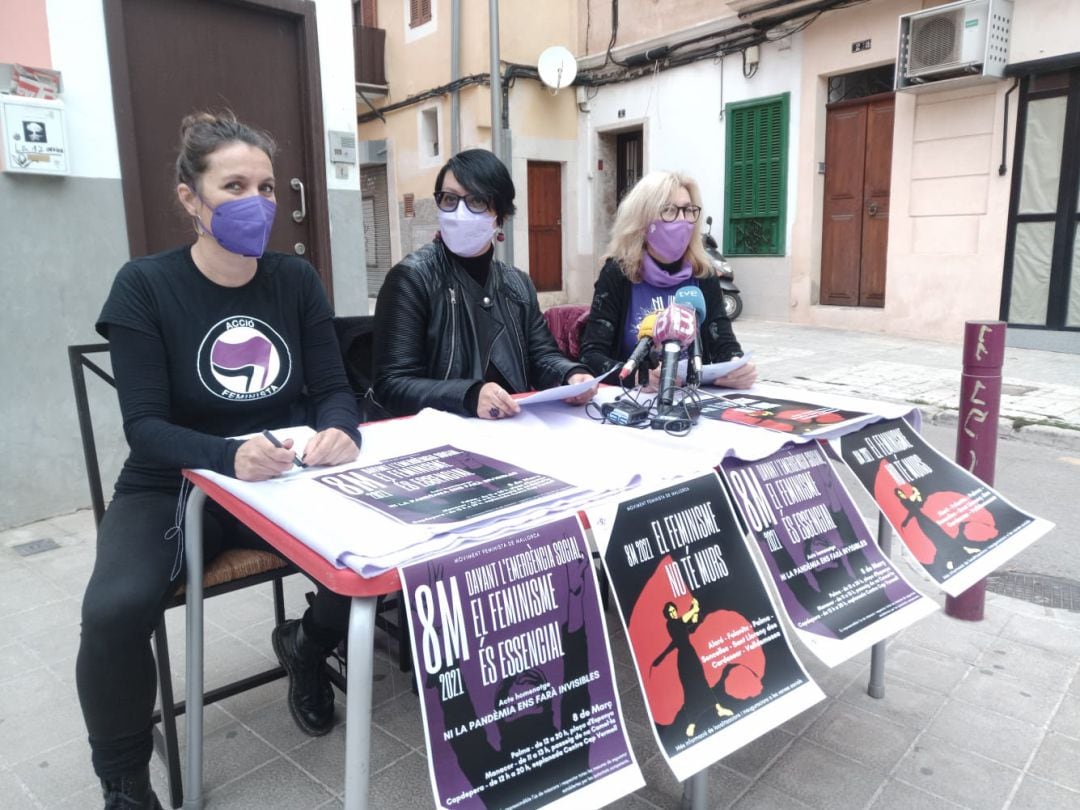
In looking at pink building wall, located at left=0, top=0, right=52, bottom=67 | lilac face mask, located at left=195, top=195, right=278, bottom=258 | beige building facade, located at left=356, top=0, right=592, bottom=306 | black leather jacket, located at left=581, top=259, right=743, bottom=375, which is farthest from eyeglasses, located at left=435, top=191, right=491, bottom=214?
beige building facade, located at left=356, top=0, right=592, bottom=306

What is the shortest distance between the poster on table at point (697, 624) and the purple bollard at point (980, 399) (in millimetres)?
1257

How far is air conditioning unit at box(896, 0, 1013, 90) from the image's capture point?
7270mm

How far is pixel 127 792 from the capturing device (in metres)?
1.64

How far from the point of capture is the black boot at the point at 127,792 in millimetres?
1633

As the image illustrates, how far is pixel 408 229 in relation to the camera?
13555 mm

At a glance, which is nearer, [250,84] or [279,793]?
[279,793]

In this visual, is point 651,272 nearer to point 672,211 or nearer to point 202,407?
point 672,211

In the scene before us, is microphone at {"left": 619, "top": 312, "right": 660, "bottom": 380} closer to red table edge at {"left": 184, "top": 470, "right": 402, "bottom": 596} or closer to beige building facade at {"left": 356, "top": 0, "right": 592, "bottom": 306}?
red table edge at {"left": 184, "top": 470, "right": 402, "bottom": 596}

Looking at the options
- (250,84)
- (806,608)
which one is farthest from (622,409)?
(250,84)

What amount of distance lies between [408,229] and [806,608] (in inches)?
499

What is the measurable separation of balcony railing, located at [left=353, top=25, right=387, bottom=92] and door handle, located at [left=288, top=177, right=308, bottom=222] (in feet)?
31.8

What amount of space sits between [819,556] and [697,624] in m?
0.41

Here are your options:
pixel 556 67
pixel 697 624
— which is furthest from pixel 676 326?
pixel 556 67

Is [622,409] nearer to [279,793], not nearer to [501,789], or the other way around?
[501,789]
